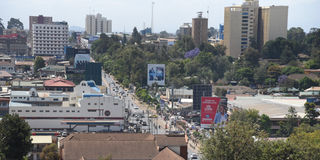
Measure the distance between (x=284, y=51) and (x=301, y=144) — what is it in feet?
152

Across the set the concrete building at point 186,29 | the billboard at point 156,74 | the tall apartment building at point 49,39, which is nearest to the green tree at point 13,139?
the billboard at point 156,74

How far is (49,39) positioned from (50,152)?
190ft

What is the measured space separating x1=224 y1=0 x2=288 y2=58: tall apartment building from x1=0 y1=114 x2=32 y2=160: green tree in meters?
52.2

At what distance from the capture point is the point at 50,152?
24.6 metres

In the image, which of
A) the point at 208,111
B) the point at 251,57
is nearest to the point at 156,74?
the point at 208,111

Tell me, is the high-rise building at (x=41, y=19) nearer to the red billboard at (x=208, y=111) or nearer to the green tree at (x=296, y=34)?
the green tree at (x=296, y=34)

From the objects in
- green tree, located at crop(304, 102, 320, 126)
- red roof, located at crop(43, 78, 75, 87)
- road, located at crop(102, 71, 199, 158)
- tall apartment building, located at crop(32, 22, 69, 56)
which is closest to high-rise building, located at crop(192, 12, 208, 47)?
tall apartment building, located at crop(32, 22, 69, 56)

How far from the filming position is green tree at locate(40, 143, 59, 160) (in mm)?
24453

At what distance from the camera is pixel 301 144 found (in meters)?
23.4

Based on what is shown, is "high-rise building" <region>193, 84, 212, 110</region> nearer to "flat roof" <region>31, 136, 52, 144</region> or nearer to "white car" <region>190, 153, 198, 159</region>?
"white car" <region>190, 153, 198, 159</region>

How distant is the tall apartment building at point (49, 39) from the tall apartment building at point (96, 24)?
57521mm

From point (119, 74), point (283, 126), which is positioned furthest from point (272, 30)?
point (283, 126)

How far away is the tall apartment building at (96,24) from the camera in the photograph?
139 metres

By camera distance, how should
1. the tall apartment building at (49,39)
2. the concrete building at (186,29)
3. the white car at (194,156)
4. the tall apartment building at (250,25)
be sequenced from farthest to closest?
the concrete building at (186,29) < the tall apartment building at (49,39) < the tall apartment building at (250,25) < the white car at (194,156)
